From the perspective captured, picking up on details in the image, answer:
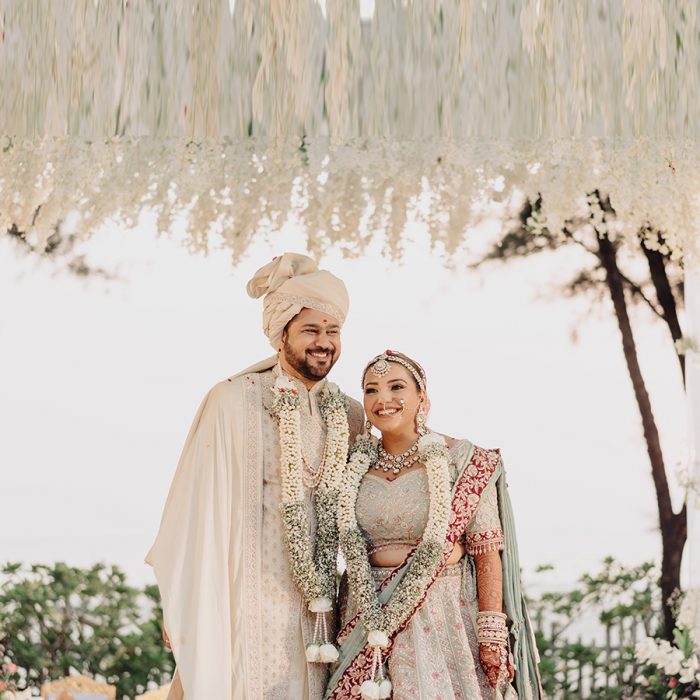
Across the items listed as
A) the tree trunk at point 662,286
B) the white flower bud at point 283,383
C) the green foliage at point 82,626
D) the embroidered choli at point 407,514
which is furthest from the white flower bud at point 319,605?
the tree trunk at point 662,286

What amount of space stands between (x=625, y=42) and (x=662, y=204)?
216cm

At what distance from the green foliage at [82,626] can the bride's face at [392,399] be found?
Answer: 2738 millimetres

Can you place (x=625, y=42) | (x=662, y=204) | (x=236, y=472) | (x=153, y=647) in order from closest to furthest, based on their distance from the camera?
(x=625, y=42), (x=236, y=472), (x=662, y=204), (x=153, y=647)

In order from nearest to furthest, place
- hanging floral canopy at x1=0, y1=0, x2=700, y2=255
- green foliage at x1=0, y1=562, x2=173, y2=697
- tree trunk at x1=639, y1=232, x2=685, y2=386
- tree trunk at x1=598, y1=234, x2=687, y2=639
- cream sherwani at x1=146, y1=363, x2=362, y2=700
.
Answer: hanging floral canopy at x1=0, y1=0, x2=700, y2=255 → cream sherwani at x1=146, y1=363, x2=362, y2=700 → green foliage at x1=0, y1=562, x2=173, y2=697 → tree trunk at x1=598, y1=234, x2=687, y2=639 → tree trunk at x1=639, y1=232, x2=685, y2=386

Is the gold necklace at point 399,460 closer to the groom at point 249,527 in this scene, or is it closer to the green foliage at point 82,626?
the groom at point 249,527

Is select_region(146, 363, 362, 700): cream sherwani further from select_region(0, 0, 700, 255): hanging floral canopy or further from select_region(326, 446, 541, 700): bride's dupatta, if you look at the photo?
select_region(0, 0, 700, 255): hanging floral canopy

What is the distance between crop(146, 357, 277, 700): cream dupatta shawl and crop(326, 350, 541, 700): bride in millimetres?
284

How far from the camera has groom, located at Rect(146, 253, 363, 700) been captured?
3990 mm

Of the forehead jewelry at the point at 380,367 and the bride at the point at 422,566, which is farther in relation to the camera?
the forehead jewelry at the point at 380,367

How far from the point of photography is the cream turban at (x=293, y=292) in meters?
4.28

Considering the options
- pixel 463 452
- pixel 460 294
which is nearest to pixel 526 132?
pixel 463 452

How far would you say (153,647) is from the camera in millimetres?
6465

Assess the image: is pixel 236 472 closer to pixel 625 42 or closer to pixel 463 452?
pixel 463 452

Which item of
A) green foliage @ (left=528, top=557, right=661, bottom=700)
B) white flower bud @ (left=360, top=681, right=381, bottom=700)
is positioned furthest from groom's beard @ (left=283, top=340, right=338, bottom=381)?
green foliage @ (left=528, top=557, right=661, bottom=700)
